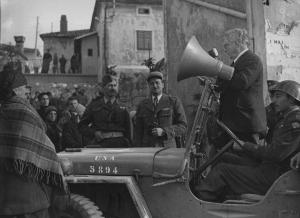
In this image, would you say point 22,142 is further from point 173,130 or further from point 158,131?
point 173,130

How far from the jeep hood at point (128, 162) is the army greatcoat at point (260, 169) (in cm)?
33

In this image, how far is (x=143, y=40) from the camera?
1364 inches

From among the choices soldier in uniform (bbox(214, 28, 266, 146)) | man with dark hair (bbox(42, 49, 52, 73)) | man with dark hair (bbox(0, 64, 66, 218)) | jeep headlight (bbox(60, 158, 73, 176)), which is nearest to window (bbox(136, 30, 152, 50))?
man with dark hair (bbox(42, 49, 52, 73))

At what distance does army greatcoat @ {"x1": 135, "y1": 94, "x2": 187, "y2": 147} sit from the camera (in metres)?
6.25

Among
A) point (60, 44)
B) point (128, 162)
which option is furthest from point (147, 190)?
point (60, 44)

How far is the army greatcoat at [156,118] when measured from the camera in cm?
625

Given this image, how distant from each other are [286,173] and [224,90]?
992 mm

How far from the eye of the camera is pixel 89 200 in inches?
182

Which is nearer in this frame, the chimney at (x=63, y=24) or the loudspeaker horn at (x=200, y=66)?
the loudspeaker horn at (x=200, y=66)

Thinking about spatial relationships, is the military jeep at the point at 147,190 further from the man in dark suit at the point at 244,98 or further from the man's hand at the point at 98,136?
the man's hand at the point at 98,136

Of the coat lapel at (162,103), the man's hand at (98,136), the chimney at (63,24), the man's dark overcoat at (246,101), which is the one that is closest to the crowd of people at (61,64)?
the chimney at (63,24)

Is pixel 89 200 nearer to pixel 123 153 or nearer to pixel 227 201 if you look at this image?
pixel 123 153

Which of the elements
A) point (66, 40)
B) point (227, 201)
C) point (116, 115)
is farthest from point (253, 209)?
point (66, 40)

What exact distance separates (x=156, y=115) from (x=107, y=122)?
2.09ft
